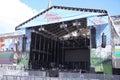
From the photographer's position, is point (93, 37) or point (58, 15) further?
point (58, 15)

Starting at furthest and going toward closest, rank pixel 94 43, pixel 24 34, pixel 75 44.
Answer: pixel 75 44 < pixel 24 34 < pixel 94 43

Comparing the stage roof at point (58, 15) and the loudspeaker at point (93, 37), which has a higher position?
the stage roof at point (58, 15)

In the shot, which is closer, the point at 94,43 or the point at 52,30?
the point at 94,43

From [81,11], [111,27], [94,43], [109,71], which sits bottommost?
[109,71]

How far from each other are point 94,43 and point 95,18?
11.3 feet

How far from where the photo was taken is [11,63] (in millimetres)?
39281

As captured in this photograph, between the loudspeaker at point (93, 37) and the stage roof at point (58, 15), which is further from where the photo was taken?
the stage roof at point (58, 15)

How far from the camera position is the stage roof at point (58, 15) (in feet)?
106

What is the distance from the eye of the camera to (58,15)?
35.0 metres

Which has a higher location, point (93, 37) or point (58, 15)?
point (58, 15)

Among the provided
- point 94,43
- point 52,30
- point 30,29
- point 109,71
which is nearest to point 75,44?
point 52,30

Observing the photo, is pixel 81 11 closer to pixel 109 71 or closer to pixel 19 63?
pixel 109 71

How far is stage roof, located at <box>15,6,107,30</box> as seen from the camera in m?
32.2

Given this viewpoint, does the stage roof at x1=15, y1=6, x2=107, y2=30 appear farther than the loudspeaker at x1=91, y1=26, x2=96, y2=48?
Yes
